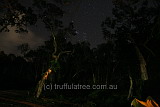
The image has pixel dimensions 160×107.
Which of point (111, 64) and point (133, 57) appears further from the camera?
point (111, 64)

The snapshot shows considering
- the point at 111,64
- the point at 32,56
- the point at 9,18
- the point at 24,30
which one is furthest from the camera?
the point at 32,56

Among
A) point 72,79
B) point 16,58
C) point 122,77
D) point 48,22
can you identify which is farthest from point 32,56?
point 48,22

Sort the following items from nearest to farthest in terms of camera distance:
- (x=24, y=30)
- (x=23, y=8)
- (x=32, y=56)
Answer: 1. (x=23, y=8)
2. (x=24, y=30)
3. (x=32, y=56)

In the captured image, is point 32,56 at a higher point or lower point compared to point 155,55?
higher

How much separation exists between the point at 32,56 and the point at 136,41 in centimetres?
3405

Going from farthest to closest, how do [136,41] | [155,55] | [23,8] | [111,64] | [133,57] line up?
[111,64]
[133,57]
[136,41]
[155,55]
[23,8]

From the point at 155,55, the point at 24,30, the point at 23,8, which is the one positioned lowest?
the point at 155,55

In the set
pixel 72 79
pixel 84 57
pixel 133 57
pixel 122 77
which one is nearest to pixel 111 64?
pixel 122 77

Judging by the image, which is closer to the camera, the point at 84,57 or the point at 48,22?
the point at 48,22

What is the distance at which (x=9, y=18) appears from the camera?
10539 millimetres

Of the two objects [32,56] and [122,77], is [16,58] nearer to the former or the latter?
[32,56]

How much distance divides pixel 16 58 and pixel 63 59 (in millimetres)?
16351

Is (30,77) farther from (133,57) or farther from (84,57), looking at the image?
(133,57)

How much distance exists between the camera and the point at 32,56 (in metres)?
45.1
